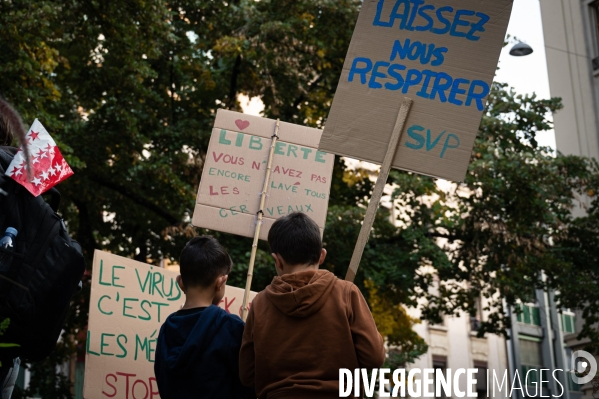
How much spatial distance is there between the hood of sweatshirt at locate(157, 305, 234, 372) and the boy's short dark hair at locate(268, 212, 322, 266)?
37cm

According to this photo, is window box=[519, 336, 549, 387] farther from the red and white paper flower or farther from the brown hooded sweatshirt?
the red and white paper flower

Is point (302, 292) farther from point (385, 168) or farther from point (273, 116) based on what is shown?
point (273, 116)

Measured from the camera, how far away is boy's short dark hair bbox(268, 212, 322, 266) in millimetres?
3256

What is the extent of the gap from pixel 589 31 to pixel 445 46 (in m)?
17.9

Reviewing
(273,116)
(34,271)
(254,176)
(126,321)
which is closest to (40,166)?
(34,271)

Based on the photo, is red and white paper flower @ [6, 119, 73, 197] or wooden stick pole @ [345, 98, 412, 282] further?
wooden stick pole @ [345, 98, 412, 282]

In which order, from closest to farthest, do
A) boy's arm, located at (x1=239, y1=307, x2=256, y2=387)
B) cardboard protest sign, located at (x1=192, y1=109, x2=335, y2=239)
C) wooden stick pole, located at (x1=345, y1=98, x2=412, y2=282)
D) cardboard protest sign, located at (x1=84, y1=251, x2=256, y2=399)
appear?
1. boy's arm, located at (x1=239, y1=307, x2=256, y2=387)
2. wooden stick pole, located at (x1=345, y1=98, x2=412, y2=282)
3. cardboard protest sign, located at (x1=84, y1=251, x2=256, y2=399)
4. cardboard protest sign, located at (x1=192, y1=109, x2=335, y2=239)

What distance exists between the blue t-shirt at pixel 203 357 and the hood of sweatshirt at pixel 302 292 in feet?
0.99

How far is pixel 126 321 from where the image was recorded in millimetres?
5168

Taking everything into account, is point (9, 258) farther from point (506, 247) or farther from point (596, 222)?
point (596, 222)

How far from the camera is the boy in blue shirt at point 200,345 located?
329cm

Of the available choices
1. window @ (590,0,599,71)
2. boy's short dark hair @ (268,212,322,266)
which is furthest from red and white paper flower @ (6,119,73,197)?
window @ (590,0,599,71)

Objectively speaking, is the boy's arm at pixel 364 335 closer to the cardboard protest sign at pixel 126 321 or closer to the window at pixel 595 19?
the cardboard protest sign at pixel 126 321

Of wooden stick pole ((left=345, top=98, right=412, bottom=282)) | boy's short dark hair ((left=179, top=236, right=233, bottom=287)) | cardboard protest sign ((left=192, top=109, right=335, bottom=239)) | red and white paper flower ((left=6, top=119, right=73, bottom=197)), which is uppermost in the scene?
cardboard protest sign ((left=192, top=109, right=335, bottom=239))
